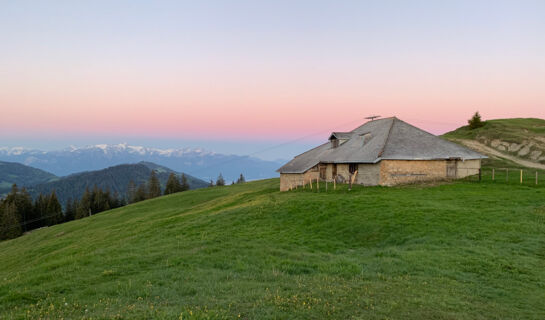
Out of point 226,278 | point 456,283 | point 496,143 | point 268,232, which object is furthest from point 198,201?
point 496,143

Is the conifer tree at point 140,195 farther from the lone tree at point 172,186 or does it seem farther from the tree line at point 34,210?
the lone tree at point 172,186

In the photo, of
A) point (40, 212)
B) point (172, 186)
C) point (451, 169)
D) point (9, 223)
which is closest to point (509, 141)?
point (451, 169)

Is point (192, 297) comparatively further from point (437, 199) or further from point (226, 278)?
point (437, 199)

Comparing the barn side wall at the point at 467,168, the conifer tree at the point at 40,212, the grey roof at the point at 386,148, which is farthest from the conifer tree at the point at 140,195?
the barn side wall at the point at 467,168

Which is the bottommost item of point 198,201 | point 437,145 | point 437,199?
point 198,201

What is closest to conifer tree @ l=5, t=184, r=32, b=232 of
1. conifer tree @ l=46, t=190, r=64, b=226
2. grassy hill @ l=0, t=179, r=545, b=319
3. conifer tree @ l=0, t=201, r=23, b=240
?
conifer tree @ l=0, t=201, r=23, b=240

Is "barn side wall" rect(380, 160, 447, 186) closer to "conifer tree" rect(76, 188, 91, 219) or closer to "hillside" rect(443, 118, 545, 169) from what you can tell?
"hillside" rect(443, 118, 545, 169)

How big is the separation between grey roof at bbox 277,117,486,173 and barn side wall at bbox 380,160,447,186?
0.70m

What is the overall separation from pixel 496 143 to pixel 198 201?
56.6 metres

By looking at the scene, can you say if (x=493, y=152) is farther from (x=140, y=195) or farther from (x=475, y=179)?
(x=140, y=195)

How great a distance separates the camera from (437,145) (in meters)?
39.5

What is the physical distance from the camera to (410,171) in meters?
36.8

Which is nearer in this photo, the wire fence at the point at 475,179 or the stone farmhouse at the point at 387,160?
the wire fence at the point at 475,179

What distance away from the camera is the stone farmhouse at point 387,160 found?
36.4 meters
